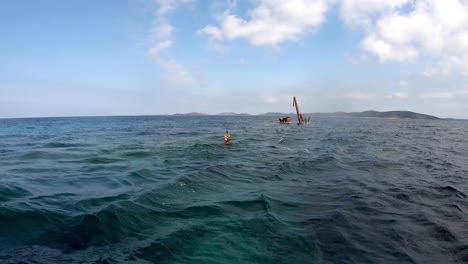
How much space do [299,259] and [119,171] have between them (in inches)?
496

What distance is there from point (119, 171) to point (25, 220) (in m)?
7.72

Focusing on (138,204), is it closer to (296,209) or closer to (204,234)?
(204,234)

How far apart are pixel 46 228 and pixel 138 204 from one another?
289 cm

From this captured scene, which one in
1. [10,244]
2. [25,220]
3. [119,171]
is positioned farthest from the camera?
[119,171]

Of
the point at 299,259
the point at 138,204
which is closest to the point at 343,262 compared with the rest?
the point at 299,259

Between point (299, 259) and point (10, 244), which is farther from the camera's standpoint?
point (10, 244)

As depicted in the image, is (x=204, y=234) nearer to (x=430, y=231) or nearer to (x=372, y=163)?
(x=430, y=231)

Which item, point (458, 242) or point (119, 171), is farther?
point (119, 171)

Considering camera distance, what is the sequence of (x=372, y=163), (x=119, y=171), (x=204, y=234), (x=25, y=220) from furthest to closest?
(x=372, y=163) < (x=119, y=171) < (x=25, y=220) < (x=204, y=234)

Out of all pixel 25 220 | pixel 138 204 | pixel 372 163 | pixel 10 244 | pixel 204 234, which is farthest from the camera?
pixel 372 163

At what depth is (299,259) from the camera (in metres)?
7.25

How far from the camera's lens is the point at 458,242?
819 centimetres

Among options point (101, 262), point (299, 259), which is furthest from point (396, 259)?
point (101, 262)

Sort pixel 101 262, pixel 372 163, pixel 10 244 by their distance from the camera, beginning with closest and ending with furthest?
pixel 101 262 → pixel 10 244 → pixel 372 163
